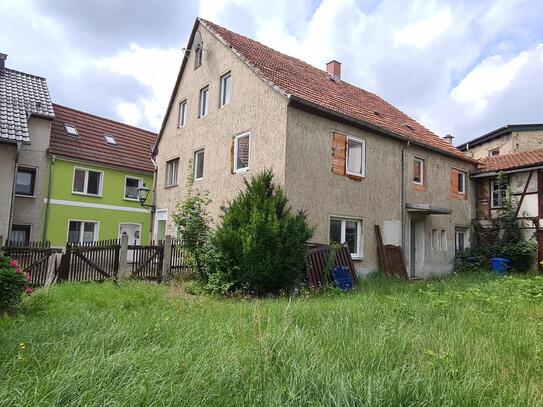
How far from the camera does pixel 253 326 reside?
17.0ft

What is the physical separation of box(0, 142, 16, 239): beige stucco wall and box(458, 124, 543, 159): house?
89.8ft

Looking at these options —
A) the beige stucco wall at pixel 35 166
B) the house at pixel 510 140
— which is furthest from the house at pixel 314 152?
the house at pixel 510 140

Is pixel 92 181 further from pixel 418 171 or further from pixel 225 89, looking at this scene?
pixel 418 171

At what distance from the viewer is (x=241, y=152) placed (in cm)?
1340

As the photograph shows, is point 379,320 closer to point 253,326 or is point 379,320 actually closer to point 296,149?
point 253,326

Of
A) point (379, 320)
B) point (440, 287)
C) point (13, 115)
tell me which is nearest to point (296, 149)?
point (440, 287)

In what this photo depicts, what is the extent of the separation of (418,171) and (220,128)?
815 centimetres

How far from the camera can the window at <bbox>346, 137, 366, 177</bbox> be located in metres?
13.3

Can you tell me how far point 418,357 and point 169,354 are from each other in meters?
2.54

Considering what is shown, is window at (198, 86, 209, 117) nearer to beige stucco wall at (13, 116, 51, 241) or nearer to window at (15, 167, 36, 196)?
beige stucco wall at (13, 116, 51, 241)

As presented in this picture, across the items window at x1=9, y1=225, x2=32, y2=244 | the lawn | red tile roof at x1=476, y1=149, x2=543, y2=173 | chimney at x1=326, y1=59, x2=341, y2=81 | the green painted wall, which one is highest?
chimney at x1=326, y1=59, x2=341, y2=81

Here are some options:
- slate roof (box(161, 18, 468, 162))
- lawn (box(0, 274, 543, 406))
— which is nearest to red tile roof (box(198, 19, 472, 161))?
slate roof (box(161, 18, 468, 162))

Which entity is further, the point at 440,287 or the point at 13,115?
the point at 13,115

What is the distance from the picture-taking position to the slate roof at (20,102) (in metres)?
15.7
